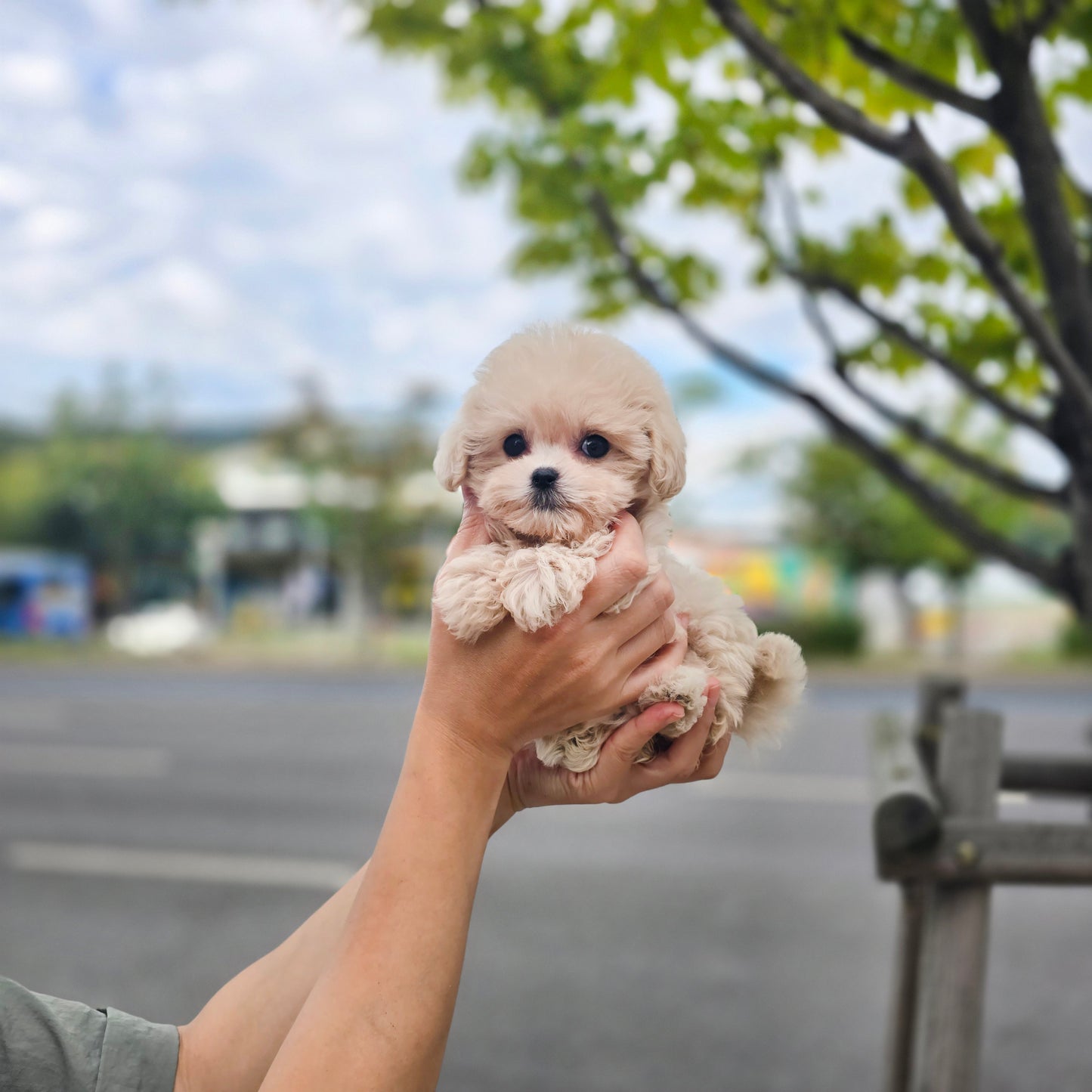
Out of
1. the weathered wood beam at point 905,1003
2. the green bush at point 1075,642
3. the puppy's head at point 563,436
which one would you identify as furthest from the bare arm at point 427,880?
the green bush at point 1075,642

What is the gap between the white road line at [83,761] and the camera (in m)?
9.75

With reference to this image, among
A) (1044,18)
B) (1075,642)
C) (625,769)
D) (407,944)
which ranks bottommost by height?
(407,944)

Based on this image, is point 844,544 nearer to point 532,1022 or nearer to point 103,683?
point 103,683

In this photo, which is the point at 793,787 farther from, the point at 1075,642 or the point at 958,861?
the point at 1075,642

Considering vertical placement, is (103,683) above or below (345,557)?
below

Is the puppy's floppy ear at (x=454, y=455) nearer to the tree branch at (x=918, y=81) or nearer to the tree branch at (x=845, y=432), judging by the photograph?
the tree branch at (x=918, y=81)

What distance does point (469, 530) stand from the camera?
3.51 feet

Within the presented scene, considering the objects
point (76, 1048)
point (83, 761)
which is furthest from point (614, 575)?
point (83, 761)

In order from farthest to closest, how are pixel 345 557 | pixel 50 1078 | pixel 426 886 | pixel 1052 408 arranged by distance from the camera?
pixel 345 557, pixel 1052 408, pixel 50 1078, pixel 426 886

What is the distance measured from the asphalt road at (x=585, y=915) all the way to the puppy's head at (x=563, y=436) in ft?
1.41

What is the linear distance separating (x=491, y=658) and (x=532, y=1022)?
422 centimetres

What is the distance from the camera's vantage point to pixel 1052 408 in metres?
2.21

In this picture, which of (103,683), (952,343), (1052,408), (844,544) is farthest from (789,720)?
(844,544)

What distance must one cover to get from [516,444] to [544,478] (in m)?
0.07
